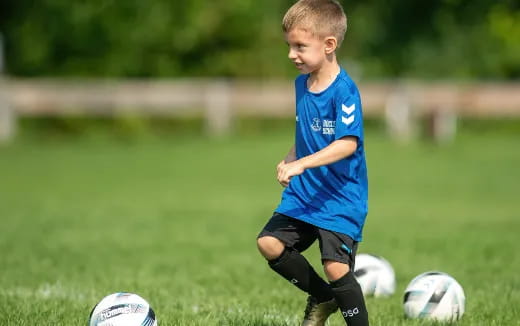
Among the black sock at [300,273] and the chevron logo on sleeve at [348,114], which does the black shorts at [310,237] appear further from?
the chevron logo on sleeve at [348,114]

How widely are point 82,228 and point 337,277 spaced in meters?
6.75

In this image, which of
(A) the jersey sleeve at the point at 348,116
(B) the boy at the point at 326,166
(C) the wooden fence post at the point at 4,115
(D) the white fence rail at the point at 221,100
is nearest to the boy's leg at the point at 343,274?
(B) the boy at the point at 326,166

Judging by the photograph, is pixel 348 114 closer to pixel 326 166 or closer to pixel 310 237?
pixel 326 166

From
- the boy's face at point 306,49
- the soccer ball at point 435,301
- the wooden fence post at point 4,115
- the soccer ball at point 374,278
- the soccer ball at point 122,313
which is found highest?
the boy's face at point 306,49

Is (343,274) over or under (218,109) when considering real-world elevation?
over

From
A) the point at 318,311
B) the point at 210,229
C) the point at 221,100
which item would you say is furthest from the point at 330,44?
the point at 221,100

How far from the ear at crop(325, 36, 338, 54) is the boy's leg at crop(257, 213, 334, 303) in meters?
0.99

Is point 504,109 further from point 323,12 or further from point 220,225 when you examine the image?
point 323,12

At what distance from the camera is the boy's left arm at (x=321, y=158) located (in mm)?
4500

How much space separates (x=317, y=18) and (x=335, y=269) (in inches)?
54.8

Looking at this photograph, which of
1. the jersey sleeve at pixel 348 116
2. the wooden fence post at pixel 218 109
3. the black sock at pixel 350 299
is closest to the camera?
the jersey sleeve at pixel 348 116

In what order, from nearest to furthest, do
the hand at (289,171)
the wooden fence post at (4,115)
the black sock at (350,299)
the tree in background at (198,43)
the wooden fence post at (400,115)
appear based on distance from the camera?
the hand at (289,171) < the black sock at (350,299) < the wooden fence post at (400,115) < the wooden fence post at (4,115) < the tree in background at (198,43)

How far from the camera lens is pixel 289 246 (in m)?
4.95

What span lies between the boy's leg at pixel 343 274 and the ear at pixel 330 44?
1.00m
